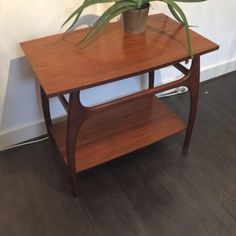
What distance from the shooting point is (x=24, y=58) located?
1.43 metres

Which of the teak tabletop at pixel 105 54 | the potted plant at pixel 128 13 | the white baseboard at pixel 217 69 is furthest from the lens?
the white baseboard at pixel 217 69

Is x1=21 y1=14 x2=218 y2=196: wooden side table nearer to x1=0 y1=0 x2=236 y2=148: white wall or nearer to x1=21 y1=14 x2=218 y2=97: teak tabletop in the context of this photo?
x1=21 y1=14 x2=218 y2=97: teak tabletop

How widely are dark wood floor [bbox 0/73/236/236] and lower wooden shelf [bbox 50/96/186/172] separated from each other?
0.19m

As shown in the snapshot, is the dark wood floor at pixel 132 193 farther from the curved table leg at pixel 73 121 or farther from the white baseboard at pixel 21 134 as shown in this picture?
the curved table leg at pixel 73 121

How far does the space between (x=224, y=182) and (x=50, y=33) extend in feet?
3.69

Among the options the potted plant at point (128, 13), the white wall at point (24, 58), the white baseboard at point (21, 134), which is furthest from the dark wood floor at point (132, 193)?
the potted plant at point (128, 13)

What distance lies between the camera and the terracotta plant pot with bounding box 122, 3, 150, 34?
124 cm

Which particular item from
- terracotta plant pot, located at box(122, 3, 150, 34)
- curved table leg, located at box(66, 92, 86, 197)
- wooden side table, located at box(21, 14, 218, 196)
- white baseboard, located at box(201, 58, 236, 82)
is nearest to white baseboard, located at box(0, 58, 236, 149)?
wooden side table, located at box(21, 14, 218, 196)

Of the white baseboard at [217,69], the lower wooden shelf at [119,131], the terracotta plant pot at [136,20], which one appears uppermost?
the terracotta plant pot at [136,20]

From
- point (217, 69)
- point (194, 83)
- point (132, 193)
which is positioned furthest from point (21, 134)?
point (217, 69)

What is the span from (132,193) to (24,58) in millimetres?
832

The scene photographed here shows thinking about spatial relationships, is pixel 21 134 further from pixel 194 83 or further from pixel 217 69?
pixel 217 69

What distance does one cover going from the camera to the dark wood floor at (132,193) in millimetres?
1305

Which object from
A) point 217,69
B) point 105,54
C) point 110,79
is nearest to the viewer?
point 110,79
